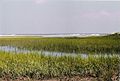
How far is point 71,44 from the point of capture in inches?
89.4

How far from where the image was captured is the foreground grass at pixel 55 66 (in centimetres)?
221

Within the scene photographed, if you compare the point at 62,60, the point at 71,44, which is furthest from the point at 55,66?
the point at 71,44

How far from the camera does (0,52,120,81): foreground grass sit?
86.8 inches

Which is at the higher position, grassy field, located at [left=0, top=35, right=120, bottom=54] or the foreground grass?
grassy field, located at [left=0, top=35, right=120, bottom=54]

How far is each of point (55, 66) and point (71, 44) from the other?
0.80ft

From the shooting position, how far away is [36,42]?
88.8 inches

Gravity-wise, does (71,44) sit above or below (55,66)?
above

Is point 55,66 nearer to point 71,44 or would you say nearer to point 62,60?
point 62,60

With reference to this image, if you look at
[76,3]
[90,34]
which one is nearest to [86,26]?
[90,34]

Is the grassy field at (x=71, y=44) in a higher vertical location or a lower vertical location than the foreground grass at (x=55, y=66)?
higher

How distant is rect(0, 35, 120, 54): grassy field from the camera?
7.38 ft

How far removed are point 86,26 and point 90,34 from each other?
0.09 m

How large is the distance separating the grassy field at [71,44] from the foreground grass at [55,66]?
0.07 meters

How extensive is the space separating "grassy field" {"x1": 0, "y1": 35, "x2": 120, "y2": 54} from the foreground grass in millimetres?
66
